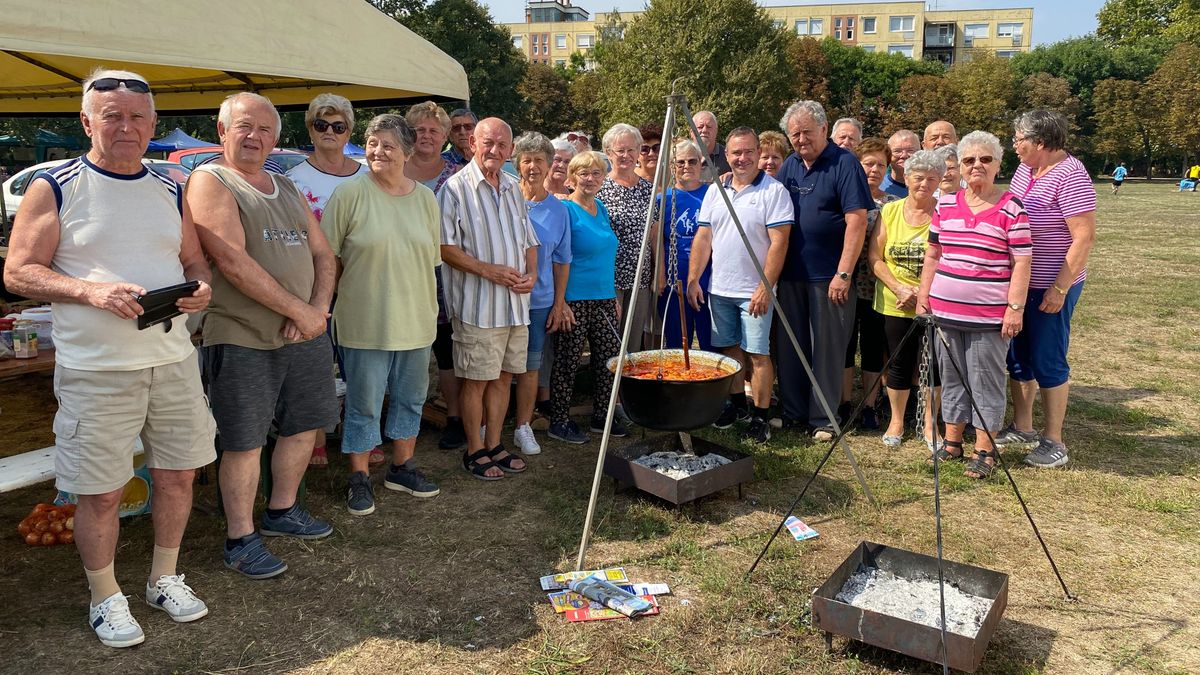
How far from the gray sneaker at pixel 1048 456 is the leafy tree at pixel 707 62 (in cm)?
2892

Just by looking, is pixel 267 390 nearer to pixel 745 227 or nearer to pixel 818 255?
pixel 745 227

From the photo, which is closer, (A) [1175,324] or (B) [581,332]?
(B) [581,332]

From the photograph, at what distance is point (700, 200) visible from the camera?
557 centimetres

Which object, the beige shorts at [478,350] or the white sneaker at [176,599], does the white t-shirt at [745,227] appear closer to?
the beige shorts at [478,350]

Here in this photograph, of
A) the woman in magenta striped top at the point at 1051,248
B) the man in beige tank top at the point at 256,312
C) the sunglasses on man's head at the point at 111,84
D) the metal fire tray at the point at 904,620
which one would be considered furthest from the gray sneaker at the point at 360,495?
the woman in magenta striped top at the point at 1051,248

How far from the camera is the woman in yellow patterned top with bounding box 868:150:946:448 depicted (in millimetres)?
4863

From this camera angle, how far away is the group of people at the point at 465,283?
2.69 m

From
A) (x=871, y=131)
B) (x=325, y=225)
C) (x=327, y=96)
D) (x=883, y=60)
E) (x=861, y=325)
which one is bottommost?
(x=861, y=325)

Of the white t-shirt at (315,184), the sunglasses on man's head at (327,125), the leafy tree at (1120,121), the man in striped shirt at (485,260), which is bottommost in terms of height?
the man in striped shirt at (485,260)

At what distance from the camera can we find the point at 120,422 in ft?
8.93

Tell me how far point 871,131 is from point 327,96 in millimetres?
50582

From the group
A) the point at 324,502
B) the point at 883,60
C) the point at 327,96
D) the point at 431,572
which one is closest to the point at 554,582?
the point at 431,572

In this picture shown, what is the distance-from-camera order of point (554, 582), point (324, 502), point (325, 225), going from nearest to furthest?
point (554, 582)
point (325, 225)
point (324, 502)

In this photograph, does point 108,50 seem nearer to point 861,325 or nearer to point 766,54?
point 861,325
